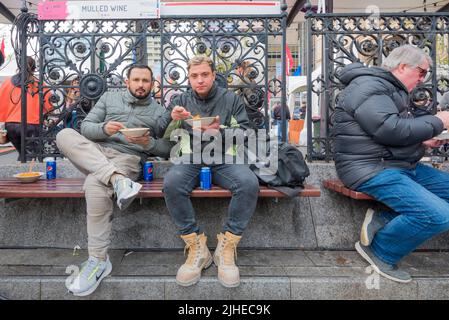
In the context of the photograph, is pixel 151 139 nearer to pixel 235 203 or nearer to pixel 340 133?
pixel 235 203

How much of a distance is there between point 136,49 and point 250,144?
1.85 meters

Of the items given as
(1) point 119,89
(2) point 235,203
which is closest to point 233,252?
(2) point 235,203

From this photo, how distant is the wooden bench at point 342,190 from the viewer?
2.84 meters

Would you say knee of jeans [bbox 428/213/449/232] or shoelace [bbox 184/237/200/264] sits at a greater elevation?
knee of jeans [bbox 428/213/449/232]

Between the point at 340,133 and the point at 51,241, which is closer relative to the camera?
the point at 340,133

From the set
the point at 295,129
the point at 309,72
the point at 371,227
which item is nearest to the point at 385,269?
the point at 371,227

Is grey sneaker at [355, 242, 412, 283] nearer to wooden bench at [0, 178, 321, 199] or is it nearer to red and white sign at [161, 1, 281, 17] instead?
wooden bench at [0, 178, 321, 199]

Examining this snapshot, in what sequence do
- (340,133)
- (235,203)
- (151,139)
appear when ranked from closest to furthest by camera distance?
(235,203), (340,133), (151,139)

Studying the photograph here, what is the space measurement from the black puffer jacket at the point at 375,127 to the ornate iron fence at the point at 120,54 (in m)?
0.95

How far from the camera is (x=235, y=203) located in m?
2.71

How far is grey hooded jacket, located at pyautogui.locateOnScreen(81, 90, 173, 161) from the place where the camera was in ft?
10.6

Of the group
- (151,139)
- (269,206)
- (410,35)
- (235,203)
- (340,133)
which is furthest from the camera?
(410,35)

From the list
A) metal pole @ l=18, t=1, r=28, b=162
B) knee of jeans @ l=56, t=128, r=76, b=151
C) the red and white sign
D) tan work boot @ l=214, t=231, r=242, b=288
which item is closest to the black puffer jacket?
tan work boot @ l=214, t=231, r=242, b=288

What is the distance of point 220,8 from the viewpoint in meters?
3.71
